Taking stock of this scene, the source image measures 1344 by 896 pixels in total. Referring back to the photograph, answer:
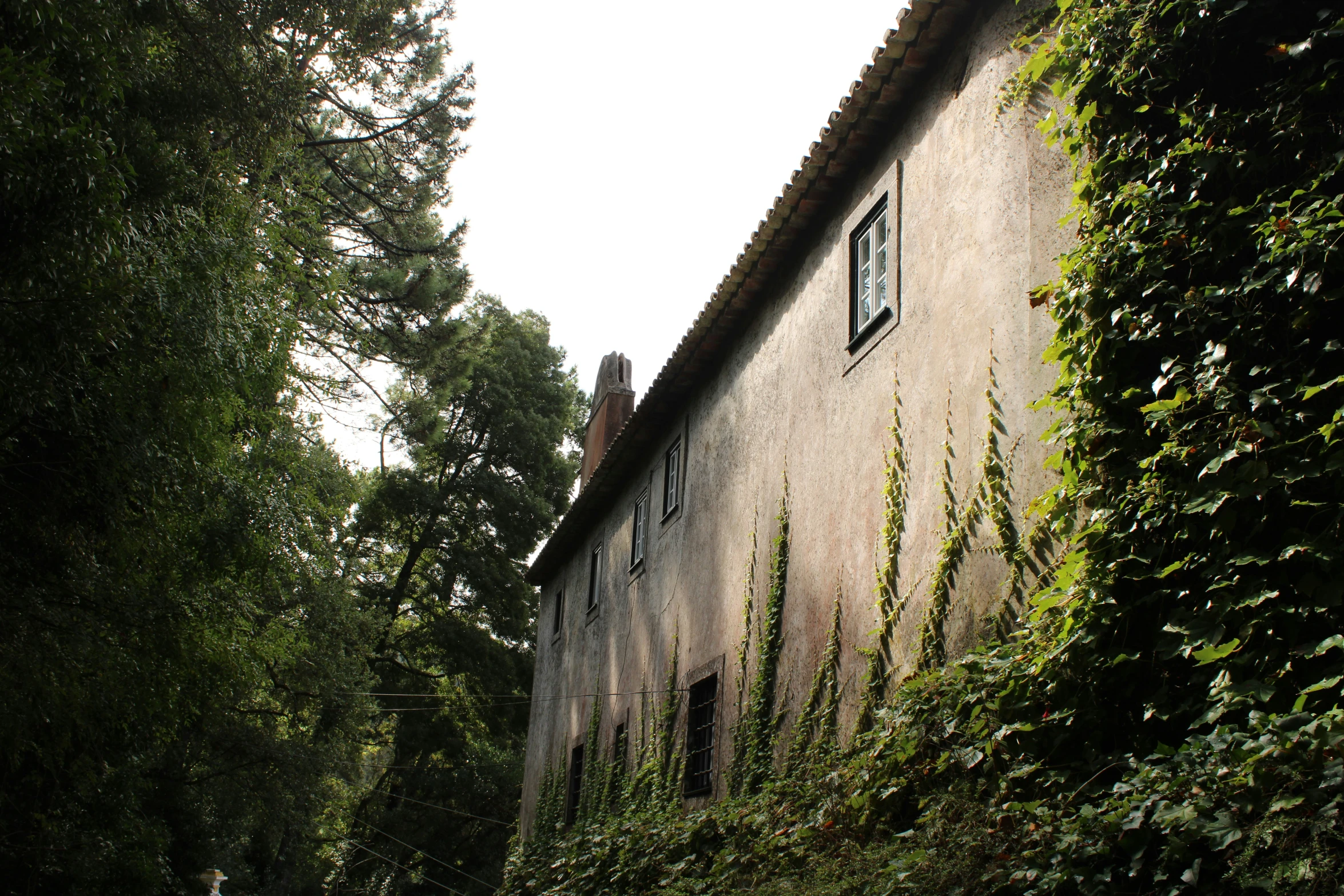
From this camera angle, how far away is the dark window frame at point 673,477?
13.5 m

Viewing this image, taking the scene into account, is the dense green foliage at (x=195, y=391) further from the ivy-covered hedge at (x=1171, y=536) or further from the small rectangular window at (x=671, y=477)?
the ivy-covered hedge at (x=1171, y=536)

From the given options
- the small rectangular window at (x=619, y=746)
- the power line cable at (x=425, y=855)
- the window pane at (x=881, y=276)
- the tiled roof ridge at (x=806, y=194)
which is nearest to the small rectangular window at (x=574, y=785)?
the small rectangular window at (x=619, y=746)

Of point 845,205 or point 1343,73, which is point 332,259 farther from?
point 1343,73

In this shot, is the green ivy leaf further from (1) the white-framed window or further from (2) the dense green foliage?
(2) the dense green foliage

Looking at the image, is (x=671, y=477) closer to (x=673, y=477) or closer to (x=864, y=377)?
(x=673, y=477)

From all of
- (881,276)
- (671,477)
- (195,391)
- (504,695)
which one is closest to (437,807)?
(504,695)

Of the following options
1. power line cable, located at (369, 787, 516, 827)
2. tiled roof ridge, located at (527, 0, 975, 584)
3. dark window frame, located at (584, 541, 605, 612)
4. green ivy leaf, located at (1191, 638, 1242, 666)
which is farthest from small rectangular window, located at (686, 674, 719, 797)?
power line cable, located at (369, 787, 516, 827)

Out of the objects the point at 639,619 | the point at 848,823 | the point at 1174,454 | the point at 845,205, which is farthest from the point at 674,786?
the point at 1174,454

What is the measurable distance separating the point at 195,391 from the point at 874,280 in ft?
18.8

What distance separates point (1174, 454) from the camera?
477 cm

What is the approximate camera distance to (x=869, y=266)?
29.5ft

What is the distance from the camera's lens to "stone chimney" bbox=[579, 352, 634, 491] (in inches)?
848

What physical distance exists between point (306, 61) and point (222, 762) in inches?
469

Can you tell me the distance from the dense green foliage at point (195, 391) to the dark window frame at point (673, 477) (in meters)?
4.52
